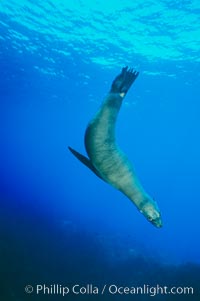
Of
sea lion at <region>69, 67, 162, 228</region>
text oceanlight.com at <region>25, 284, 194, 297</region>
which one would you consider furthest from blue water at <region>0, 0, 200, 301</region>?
sea lion at <region>69, 67, 162, 228</region>

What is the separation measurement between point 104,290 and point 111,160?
10928 mm

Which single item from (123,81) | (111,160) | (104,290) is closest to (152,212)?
(111,160)

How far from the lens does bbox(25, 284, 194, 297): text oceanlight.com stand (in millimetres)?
10955

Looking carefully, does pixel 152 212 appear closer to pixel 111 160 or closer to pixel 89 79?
pixel 111 160

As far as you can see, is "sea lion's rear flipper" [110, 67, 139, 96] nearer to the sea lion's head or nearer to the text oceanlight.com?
the sea lion's head

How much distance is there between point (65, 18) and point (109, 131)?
55.6 ft

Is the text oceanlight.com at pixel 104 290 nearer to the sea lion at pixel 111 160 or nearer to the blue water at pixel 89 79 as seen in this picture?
the blue water at pixel 89 79

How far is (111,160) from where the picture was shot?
2.36 metres

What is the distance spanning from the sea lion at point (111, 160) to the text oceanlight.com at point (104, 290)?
939 cm

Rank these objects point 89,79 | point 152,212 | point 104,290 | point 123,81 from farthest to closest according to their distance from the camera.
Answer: point 89,79, point 104,290, point 123,81, point 152,212

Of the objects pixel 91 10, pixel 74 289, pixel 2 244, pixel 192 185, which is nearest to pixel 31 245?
pixel 2 244

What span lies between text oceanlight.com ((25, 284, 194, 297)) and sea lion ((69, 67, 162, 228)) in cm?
939

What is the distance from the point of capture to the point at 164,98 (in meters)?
30.7

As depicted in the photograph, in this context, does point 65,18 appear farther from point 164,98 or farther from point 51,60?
point 164,98
